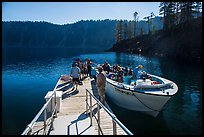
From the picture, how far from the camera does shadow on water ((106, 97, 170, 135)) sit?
10.9 metres

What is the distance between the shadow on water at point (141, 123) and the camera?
10930mm

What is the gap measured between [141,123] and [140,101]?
1.25 m

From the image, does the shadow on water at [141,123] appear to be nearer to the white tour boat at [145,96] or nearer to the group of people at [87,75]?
the white tour boat at [145,96]

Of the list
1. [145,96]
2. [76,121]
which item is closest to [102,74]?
[145,96]

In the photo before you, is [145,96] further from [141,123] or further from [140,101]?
[141,123]

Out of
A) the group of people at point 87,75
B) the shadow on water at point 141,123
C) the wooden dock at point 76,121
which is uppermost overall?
the group of people at point 87,75

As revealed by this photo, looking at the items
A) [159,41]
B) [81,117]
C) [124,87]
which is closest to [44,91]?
[124,87]

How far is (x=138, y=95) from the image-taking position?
38.4 feet

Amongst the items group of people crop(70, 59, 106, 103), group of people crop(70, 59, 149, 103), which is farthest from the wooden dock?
group of people crop(70, 59, 149, 103)

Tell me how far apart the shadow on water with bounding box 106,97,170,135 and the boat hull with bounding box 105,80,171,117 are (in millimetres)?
355

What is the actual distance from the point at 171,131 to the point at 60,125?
20.0ft

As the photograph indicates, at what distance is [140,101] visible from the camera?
11906mm

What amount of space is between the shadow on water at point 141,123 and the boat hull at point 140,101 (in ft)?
1.17

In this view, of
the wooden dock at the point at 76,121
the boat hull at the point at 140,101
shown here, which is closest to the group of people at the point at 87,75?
the wooden dock at the point at 76,121
